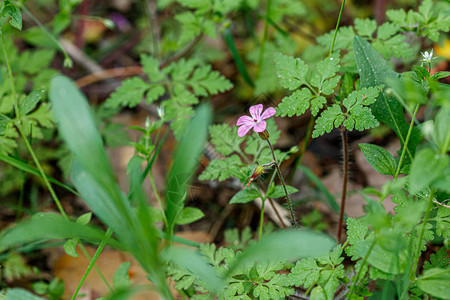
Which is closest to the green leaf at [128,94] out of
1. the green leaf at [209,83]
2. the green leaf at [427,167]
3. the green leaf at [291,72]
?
the green leaf at [209,83]

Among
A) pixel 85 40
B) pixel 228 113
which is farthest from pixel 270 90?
pixel 85 40

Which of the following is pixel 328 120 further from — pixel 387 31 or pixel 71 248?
pixel 71 248

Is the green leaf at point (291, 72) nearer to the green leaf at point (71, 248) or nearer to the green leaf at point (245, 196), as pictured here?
the green leaf at point (245, 196)

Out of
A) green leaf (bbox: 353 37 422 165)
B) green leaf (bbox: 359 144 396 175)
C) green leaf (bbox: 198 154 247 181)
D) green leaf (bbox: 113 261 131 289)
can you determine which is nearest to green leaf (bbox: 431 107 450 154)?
green leaf (bbox: 359 144 396 175)

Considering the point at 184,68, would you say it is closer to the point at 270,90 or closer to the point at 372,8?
the point at 270,90

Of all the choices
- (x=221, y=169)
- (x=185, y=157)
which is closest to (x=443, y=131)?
(x=185, y=157)

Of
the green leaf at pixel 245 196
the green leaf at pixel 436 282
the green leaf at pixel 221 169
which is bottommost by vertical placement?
the green leaf at pixel 436 282

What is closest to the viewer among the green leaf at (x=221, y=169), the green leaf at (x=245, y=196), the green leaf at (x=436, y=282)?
the green leaf at (x=436, y=282)
